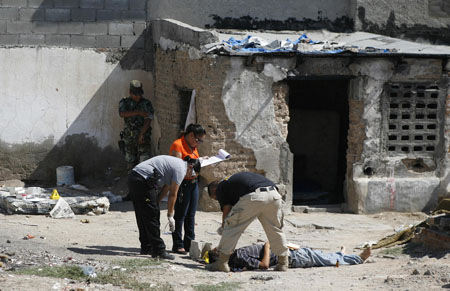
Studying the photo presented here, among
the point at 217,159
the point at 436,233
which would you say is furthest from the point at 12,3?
the point at 436,233

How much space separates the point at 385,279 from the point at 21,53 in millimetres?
8128

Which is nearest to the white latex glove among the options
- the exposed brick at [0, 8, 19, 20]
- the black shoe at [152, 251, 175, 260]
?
the black shoe at [152, 251, 175, 260]

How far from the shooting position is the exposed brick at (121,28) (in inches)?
532

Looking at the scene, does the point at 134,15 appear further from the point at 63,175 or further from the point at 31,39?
the point at 63,175

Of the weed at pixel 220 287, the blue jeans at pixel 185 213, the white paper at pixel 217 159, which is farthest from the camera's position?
the white paper at pixel 217 159

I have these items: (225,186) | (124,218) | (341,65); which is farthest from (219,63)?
(225,186)

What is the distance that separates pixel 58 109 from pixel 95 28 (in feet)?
5.38

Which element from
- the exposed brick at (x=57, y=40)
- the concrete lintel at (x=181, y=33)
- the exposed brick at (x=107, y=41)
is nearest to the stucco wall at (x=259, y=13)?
the concrete lintel at (x=181, y=33)

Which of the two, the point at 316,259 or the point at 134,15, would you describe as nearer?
the point at 316,259

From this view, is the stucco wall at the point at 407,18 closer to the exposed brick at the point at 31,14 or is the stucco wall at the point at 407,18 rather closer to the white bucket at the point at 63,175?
the exposed brick at the point at 31,14

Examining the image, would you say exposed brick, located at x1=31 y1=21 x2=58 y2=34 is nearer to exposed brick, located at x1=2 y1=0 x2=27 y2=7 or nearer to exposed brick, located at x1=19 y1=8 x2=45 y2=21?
exposed brick, located at x1=19 y1=8 x2=45 y2=21

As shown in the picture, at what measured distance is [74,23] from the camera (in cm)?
1336

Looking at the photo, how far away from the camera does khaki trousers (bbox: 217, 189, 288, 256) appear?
8.37 metres

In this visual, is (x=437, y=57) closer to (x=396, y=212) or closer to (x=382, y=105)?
(x=382, y=105)
